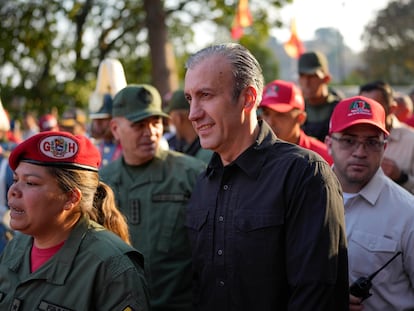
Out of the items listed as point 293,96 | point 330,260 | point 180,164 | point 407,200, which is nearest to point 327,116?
point 293,96

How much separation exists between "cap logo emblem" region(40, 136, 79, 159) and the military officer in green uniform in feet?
4.25

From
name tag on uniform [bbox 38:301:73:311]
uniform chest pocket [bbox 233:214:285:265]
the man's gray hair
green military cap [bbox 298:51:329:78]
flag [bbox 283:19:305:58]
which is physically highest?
flag [bbox 283:19:305:58]

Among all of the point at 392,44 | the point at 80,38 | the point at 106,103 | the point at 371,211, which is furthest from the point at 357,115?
the point at 392,44

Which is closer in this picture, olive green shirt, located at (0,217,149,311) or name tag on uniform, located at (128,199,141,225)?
olive green shirt, located at (0,217,149,311)

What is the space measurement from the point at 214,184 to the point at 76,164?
69cm

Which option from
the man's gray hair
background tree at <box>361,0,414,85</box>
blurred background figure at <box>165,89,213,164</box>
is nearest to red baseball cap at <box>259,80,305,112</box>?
blurred background figure at <box>165,89,213,164</box>

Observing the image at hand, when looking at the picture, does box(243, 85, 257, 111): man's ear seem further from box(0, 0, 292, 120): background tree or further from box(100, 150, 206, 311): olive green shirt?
box(0, 0, 292, 120): background tree

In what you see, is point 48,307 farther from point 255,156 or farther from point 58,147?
point 255,156

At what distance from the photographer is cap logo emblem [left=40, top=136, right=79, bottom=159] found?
3.11 meters

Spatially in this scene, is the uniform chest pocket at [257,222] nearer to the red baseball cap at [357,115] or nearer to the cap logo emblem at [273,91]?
the red baseball cap at [357,115]

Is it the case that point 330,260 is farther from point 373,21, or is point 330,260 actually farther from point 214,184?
point 373,21

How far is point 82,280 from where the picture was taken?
117 inches

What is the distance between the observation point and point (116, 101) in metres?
4.77

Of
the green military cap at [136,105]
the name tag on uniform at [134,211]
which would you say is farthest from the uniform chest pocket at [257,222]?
the green military cap at [136,105]
